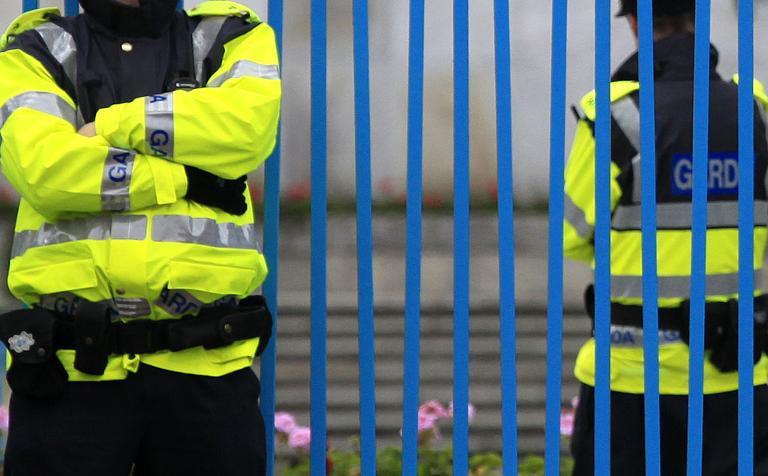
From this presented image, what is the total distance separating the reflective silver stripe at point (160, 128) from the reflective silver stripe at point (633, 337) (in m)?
1.41

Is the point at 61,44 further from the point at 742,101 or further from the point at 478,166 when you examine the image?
the point at 478,166

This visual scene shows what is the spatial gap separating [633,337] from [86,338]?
4.88 feet

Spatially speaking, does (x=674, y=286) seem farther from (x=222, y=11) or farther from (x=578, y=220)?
(x=222, y=11)

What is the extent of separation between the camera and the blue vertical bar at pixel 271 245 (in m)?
3.29

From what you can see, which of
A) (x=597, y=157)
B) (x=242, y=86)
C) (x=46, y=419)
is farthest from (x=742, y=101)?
(x=46, y=419)

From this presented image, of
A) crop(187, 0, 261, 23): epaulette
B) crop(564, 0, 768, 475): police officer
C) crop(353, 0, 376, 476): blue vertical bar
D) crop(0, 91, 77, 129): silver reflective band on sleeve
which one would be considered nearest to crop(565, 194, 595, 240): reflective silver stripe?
crop(564, 0, 768, 475): police officer

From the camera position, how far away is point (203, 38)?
2.96 meters

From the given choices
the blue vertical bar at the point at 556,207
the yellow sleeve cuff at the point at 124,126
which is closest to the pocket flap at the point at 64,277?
the yellow sleeve cuff at the point at 124,126

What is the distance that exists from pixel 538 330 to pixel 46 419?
19.0 feet

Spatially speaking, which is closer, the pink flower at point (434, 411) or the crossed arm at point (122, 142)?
the crossed arm at point (122, 142)

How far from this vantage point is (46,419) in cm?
275

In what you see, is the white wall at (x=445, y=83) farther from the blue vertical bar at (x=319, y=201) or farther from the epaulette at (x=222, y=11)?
the epaulette at (x=222, y=11)

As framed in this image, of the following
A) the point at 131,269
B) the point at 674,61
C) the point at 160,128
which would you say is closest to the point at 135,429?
the point at 131,269

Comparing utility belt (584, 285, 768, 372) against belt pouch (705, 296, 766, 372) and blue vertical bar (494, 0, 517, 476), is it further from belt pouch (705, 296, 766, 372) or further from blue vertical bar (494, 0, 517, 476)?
blue vertical bar (494, 0, 517, 476)
